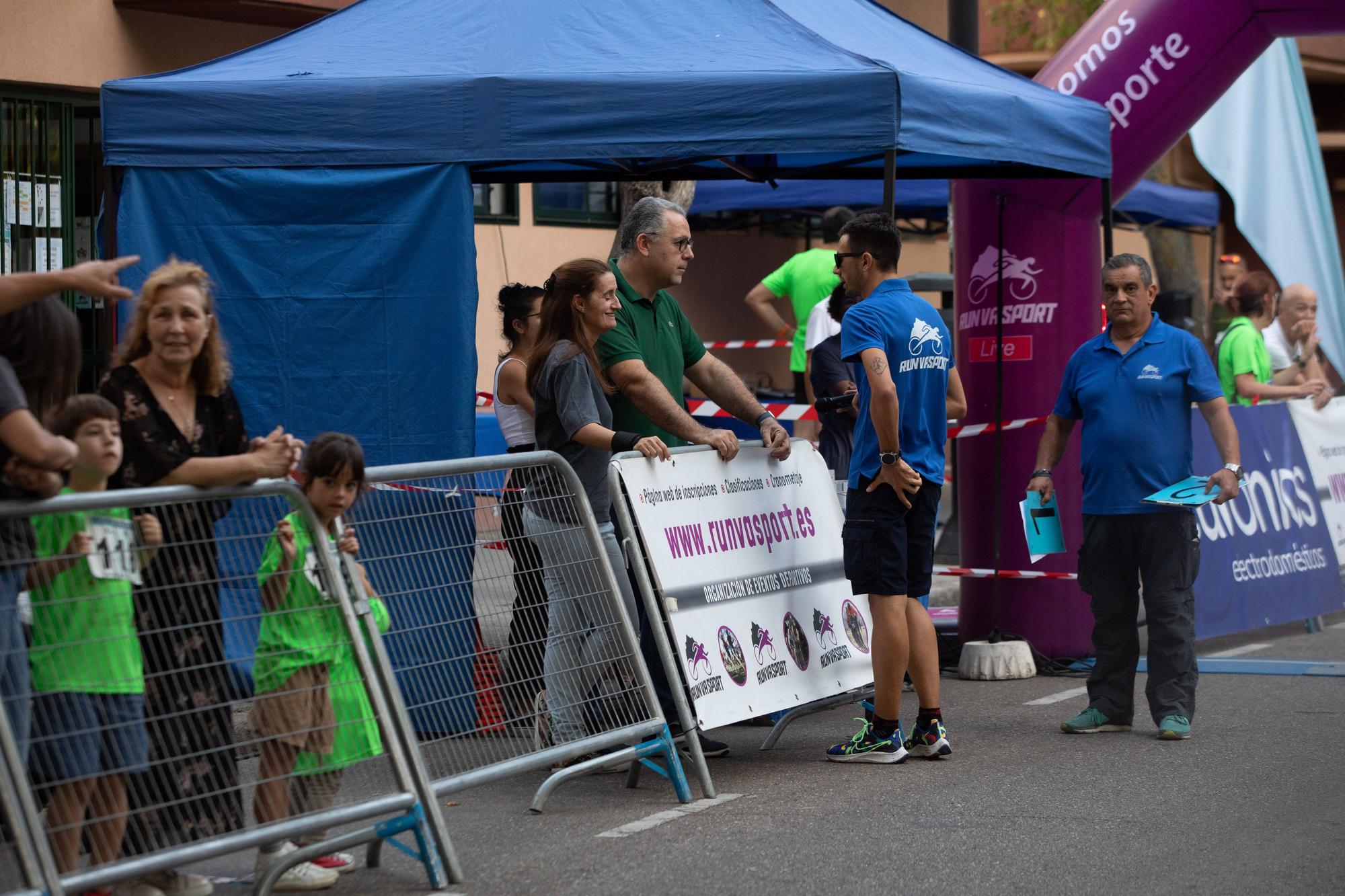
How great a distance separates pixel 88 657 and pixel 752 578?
9.95 ft

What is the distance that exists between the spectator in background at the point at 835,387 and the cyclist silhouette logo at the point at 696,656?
2178 millimetres

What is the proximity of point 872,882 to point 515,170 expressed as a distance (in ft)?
17.9

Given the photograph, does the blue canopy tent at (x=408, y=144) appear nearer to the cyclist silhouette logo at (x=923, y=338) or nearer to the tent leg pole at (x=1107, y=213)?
the cyclist silhouette logo at (x=923, y=338)

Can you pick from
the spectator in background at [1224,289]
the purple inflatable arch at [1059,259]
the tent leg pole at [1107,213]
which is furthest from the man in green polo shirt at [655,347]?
the spectator in background at [1224,289]

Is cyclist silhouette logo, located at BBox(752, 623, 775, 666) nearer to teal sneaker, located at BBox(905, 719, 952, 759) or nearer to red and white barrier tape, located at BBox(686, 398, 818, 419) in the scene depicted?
teal sneaker, located at BBox(905, 719, 952, 759)

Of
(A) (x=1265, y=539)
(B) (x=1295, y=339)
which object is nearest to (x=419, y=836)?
(A) (x=1265, y=539)

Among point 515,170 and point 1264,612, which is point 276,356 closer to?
point 515,170

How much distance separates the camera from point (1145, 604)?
7184mm

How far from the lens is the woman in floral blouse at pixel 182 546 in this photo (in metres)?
4.39

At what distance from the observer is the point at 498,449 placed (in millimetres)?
11102

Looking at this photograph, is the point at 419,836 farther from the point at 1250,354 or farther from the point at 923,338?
the point at 1250,354

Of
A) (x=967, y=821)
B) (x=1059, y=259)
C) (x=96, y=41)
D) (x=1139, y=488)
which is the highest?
(x=96, y=41)

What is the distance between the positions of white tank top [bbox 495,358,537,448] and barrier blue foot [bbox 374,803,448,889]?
114 inches

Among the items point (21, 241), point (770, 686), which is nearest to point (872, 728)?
point (770, 686)
